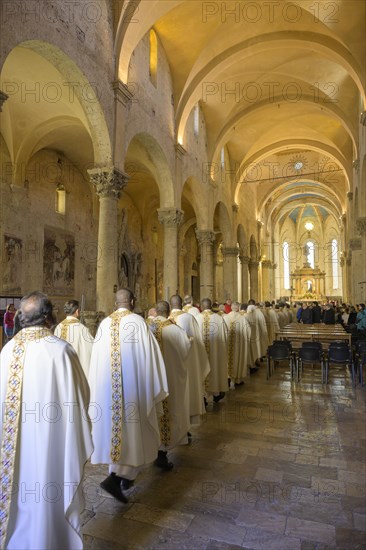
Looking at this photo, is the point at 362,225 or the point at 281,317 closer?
the point at 362,225

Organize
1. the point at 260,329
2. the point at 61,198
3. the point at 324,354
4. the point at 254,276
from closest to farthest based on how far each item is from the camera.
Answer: the point at 324,354, the point at 260,329, the point at 61,198, the point at 254,276

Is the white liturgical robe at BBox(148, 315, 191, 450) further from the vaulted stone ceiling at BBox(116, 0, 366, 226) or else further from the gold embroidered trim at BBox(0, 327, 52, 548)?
the vaulted stone ceiling at BBox(116, 0, 366, 226)

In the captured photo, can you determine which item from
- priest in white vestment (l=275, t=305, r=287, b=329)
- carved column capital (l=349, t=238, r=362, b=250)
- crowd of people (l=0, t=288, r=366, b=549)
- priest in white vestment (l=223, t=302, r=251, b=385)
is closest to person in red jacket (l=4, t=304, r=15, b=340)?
crowd of people (l=0, t=288, r=366, b=549)

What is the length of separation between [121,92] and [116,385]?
8.58m

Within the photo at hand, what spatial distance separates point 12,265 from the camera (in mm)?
12734

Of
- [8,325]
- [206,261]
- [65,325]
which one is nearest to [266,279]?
[206,261]

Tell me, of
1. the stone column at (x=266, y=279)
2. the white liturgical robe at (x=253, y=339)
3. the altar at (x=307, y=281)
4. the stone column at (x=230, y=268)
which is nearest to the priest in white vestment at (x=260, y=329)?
the white liturgical robe at (x=253, y=339)

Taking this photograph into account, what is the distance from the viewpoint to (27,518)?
7.91ft

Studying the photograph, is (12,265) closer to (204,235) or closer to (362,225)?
(204,235)

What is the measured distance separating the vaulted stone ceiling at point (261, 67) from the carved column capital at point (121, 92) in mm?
373

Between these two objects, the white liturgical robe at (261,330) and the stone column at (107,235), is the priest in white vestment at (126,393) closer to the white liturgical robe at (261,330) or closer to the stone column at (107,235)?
the stone column at (107,235)

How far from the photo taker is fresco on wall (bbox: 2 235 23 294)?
12.5 meters

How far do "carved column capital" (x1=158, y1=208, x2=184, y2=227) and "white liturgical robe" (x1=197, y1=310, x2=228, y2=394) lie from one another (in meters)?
6.81

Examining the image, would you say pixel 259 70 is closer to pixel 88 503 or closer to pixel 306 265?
pixel 88 503
